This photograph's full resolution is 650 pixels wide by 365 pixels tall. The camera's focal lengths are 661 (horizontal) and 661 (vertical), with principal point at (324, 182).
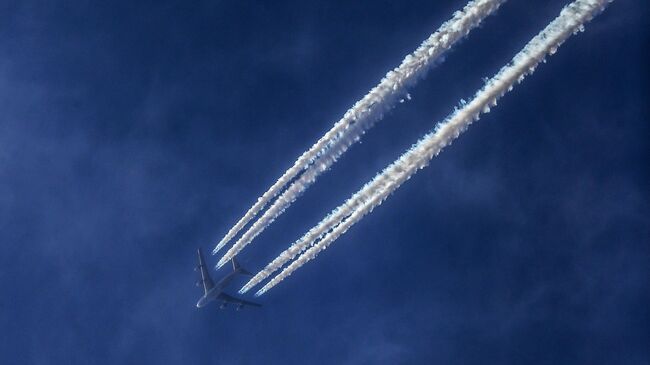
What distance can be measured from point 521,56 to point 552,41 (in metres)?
2.01

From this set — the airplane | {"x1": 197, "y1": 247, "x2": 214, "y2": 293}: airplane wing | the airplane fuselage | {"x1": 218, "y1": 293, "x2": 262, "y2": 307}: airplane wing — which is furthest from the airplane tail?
{"x1": 218, "y1": 293, "x2": 262, "y2": 307}: airplane wing

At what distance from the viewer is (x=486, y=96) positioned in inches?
1628

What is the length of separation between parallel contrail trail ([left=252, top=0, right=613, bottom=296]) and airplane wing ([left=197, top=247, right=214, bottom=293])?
43.8 m

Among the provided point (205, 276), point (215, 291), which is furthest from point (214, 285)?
point (205, 276)

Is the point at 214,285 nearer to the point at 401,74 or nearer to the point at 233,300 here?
the point at 233,300

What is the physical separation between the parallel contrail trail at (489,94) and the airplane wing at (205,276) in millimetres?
43760

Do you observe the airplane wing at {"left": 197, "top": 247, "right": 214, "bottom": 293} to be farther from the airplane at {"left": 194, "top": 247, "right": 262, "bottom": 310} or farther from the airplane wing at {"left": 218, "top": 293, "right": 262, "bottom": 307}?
the airplane wing at {"left": 218, "top": 293, "right": 262, "bottom": 307}

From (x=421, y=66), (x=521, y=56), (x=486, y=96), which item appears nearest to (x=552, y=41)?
(x=521, y=56)

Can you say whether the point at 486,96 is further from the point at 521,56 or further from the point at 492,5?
the point at 492,5

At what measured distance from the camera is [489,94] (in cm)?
4128

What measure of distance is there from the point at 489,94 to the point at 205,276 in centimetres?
5860

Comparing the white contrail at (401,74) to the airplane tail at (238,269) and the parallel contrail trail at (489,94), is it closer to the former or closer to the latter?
the parallel contrail trail at (489,94)

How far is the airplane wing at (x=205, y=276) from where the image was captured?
8844cm

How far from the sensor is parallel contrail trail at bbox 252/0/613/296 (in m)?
39.3
